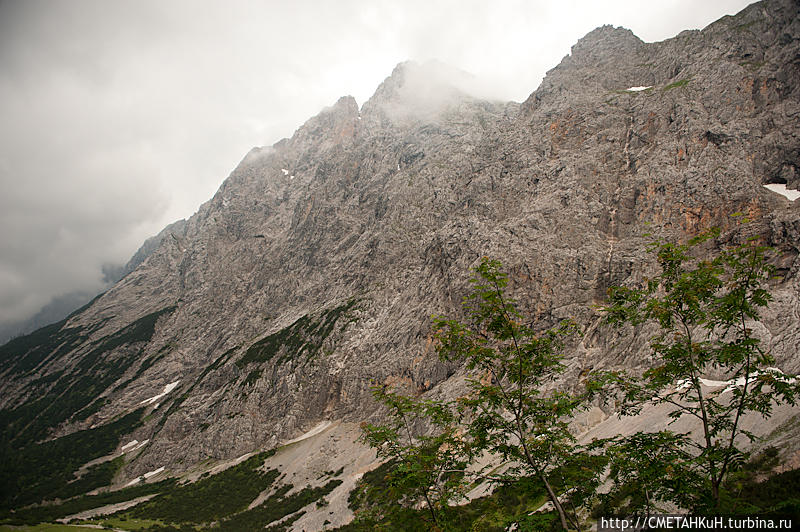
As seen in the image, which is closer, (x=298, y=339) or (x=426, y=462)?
(x=426, y=462)

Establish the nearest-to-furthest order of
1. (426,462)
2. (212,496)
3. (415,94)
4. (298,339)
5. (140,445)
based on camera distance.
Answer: (426,462)
(212,496)
(298,339)
(140,445)
(415,94)

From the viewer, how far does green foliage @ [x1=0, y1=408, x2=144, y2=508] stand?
103831mm

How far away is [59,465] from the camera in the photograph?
11850 cm

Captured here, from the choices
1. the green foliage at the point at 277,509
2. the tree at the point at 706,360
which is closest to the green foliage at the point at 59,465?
the green foliage at the point at 277,509

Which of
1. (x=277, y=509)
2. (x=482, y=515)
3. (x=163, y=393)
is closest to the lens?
(x=482, y=515)

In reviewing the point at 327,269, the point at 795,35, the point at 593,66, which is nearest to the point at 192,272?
the point at 327,269

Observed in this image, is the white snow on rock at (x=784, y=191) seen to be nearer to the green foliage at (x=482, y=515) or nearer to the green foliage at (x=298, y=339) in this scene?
the green foliage at (x=482, y=515)

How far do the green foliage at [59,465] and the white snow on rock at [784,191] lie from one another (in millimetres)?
168273

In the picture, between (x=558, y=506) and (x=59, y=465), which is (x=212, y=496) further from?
(x=558, y=506)

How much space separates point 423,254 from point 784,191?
65704mm

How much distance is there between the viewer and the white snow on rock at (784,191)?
51972mm

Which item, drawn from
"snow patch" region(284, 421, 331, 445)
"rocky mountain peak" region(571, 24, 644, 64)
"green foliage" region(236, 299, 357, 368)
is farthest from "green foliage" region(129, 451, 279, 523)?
"rocky mountain peak" region(571, 24, 644, 64)

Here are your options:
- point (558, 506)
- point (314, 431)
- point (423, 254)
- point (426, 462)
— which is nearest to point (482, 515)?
point (426, 462)

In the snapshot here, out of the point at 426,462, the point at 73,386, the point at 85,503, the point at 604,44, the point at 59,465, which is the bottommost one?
the point at 85,503
